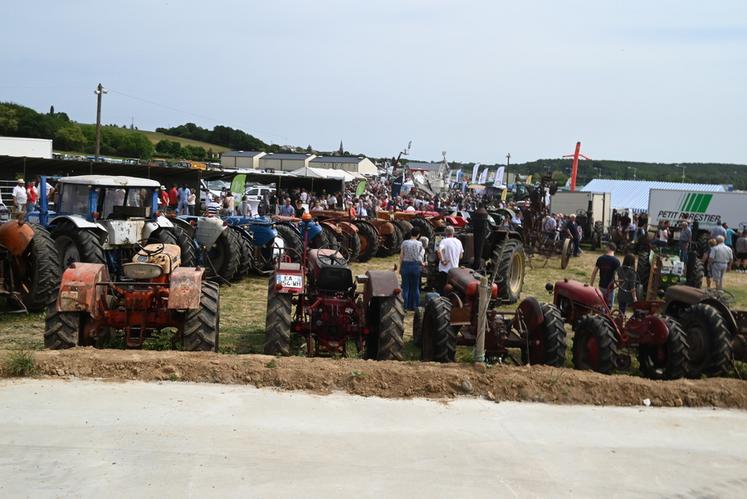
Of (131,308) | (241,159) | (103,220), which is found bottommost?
(131,308)

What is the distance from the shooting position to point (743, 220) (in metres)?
27.5

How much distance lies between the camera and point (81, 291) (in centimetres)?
777

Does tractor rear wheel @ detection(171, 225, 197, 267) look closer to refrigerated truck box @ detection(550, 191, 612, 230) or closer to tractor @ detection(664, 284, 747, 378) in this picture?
tractor @ detection(664, 284, 747, 378)

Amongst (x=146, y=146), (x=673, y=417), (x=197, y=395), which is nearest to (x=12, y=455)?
(x=197, y=395)

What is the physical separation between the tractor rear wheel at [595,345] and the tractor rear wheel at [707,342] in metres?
0.94

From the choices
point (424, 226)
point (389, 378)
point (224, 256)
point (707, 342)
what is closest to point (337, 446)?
point (389, 378)

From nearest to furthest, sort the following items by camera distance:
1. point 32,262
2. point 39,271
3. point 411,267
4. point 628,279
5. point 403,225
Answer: point 39,271, point 32,262, point 628,279, point 411,267, point 403,225

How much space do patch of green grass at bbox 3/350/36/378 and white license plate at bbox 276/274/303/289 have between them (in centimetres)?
259

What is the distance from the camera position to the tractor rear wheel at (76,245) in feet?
36.5

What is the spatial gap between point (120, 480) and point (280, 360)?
274cm

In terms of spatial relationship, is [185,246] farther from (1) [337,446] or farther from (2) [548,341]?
(1) [337,446]

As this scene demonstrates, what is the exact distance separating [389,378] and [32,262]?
601 centimetres

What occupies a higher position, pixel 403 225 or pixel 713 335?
pixel 403 225

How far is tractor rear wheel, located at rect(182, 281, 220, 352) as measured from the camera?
7.98 meters
